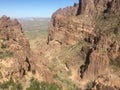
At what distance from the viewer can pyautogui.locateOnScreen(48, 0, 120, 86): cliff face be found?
106062 mm

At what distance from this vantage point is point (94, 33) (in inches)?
4993

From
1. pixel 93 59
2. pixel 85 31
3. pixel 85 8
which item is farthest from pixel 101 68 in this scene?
pixel 85 8

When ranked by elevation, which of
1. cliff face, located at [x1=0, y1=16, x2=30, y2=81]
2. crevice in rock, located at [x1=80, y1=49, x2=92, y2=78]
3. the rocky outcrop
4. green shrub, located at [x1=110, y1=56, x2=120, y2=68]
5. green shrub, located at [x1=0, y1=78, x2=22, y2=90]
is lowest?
crevice in rock, located at [x1=80, y1=49, x2=92, y2=78]

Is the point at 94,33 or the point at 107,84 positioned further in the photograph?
the point at 94,33

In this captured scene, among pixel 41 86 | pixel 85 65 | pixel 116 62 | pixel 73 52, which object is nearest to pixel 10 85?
pixel 41 86

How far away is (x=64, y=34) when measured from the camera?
443 feet

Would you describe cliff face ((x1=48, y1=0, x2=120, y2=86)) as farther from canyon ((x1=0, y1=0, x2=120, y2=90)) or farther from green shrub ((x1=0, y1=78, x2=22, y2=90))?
green shrub ((x1=0, y1=78, x2=22, y2=90))

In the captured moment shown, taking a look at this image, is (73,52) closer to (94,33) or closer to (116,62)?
(94,33)

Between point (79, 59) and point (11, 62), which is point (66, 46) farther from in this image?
point (11, 62)

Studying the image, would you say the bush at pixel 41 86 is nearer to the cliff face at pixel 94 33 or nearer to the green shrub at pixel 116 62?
A: the cliff face at pixel 94 33

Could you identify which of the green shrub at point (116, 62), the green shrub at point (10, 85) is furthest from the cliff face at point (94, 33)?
the green shrub at point (10, 85)

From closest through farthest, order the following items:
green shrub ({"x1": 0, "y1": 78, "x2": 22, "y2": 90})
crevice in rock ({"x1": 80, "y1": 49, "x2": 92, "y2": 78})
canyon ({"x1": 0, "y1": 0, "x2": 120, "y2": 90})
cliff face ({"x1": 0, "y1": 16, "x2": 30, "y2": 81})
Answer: green shrub ({"x1": 0, "y1": 78, "x2": 22, "y2": 90}) → cliff face ({"x1": 0, "y1": 16, "x2": 30, "y2": 81}) → canyon ({"x1": 0, "y1": 0, "x2": 120, "y2": 90}) → crevice in rock ({"x1": 80, "y1": 49, "x2": 92, "y2": 78})

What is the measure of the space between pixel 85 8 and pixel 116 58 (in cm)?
4980

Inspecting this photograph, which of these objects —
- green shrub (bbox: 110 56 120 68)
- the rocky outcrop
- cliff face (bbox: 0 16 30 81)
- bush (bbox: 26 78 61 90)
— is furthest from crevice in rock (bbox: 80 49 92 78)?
bush (bbox: 26 78 61 90)
